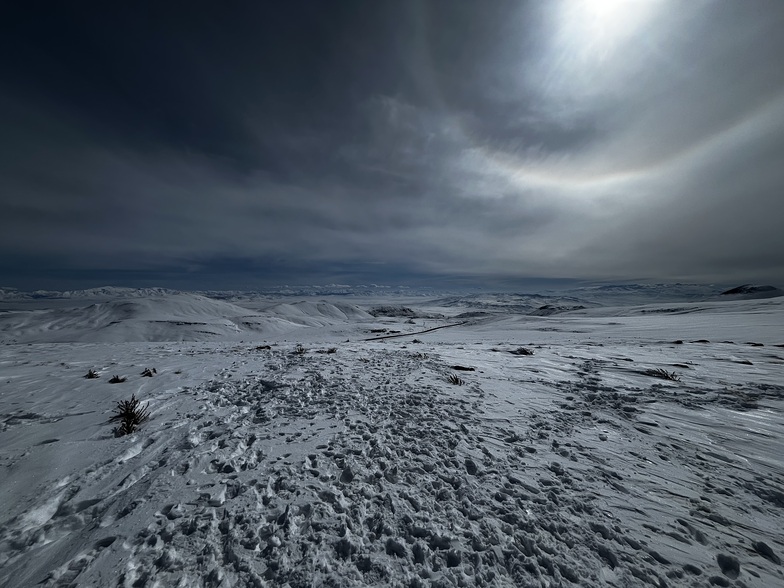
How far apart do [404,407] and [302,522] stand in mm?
3481

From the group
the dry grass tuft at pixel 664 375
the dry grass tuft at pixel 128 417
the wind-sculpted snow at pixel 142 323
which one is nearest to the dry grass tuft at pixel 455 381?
the dry grass tuft at pixel 664 375

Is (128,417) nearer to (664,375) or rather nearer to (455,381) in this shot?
(455,381)

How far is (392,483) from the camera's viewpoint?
4.04 metres

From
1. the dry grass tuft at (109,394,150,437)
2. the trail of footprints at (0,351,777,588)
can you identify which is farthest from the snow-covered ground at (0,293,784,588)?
the dry grass tuft at (109,394,150,437)

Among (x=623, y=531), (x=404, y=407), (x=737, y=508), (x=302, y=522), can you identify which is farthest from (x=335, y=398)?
(x=737, y=508)

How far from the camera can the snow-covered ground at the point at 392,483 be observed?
282 centimetres

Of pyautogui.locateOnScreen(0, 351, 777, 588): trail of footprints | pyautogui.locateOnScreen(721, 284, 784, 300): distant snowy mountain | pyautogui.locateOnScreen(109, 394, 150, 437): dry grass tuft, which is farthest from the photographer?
pyautogui.locateOnScreen(721, 284, 784, 300): distant snowy mountain

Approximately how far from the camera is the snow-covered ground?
111 inches

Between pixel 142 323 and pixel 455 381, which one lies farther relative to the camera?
pixel 142 323

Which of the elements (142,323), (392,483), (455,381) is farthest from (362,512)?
(142,323)

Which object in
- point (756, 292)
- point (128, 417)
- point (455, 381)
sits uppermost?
point (128, 417)

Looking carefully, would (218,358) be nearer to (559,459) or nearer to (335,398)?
(335,398)

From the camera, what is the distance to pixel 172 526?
319 centimetres

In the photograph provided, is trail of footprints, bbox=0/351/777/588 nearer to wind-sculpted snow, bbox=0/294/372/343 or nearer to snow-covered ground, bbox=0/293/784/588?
snow-covered ground, bbox=0/293/784/588
